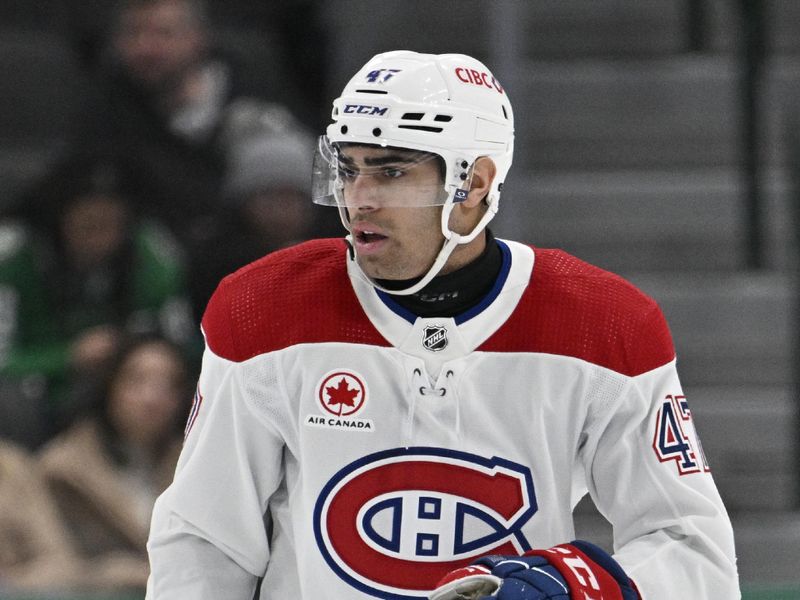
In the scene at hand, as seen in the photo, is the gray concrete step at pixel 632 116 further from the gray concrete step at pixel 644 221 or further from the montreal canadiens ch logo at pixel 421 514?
the montreal canadiens ch logo at pixel 421 514

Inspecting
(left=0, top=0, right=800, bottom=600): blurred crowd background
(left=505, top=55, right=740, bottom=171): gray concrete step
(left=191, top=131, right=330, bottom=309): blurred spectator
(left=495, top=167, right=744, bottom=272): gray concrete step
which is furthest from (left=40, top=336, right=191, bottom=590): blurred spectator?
(left=505, top=55, right=740, bottom=171): gray concrete step

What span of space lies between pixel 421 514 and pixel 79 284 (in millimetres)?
2137

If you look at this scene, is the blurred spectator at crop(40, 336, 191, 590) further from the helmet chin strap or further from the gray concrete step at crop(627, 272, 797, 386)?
the helmet chin strap

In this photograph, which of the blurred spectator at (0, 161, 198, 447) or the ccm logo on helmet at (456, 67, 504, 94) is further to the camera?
the blurred spectator at (0, 161, 198, 447)

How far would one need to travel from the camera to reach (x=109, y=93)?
4.07 meters

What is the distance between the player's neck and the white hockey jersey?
0.8 inches

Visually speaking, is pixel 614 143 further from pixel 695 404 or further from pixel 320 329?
pixel 320 329

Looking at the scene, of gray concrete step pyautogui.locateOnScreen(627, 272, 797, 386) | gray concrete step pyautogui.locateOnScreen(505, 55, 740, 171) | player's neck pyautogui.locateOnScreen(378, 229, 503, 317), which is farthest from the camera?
gray concrete step pyautogui.locateOnScreen(505, 55, 740, 171)

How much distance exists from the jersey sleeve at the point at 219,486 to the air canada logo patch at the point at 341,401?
2.4 inches

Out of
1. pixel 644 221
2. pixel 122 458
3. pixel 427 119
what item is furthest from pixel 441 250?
pixel 644 221

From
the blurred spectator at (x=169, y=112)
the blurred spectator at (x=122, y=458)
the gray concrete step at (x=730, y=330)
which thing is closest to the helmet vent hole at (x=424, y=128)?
the blurred spectator at (x=122, y=458)

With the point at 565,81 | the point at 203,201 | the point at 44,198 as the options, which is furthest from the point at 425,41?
the point at 44,198

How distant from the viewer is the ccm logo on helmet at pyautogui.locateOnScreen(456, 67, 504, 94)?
6.30 ft

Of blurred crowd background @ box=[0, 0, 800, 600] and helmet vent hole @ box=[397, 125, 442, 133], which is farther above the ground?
helmet vent hole @ box=[397, 125, 442, 133]
